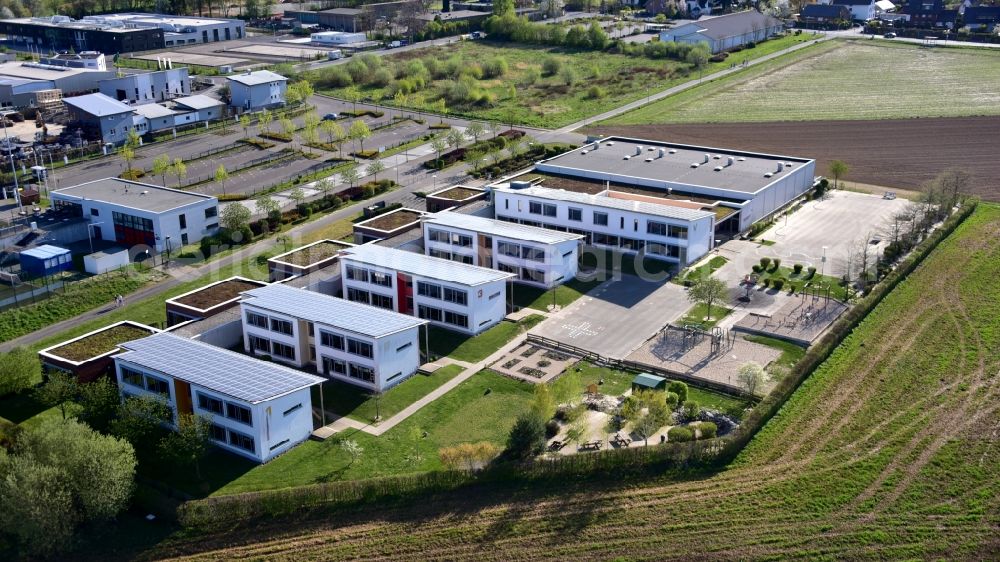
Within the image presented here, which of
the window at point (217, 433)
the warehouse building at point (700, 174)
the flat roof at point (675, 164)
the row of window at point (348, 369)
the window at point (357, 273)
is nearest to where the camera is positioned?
the window at point (217, 433)

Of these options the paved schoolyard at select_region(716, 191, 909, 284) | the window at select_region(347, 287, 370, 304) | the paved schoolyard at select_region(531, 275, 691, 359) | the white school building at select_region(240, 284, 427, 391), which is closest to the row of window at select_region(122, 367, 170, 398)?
the white school building at select_region(240, 284, 427, 391)

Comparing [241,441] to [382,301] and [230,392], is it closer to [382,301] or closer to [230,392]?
[230,392]

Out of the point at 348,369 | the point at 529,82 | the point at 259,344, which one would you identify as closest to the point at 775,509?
the point at 348,369

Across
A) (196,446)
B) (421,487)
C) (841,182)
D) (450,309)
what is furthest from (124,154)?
(841,182)

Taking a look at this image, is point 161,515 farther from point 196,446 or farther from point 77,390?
point 77,390

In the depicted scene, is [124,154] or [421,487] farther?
[124,154]

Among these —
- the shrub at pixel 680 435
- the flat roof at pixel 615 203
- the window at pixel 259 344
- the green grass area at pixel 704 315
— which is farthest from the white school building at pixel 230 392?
the flat roof at pixel 615 203

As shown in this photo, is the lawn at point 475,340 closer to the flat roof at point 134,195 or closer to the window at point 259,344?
the window at point 259,344
